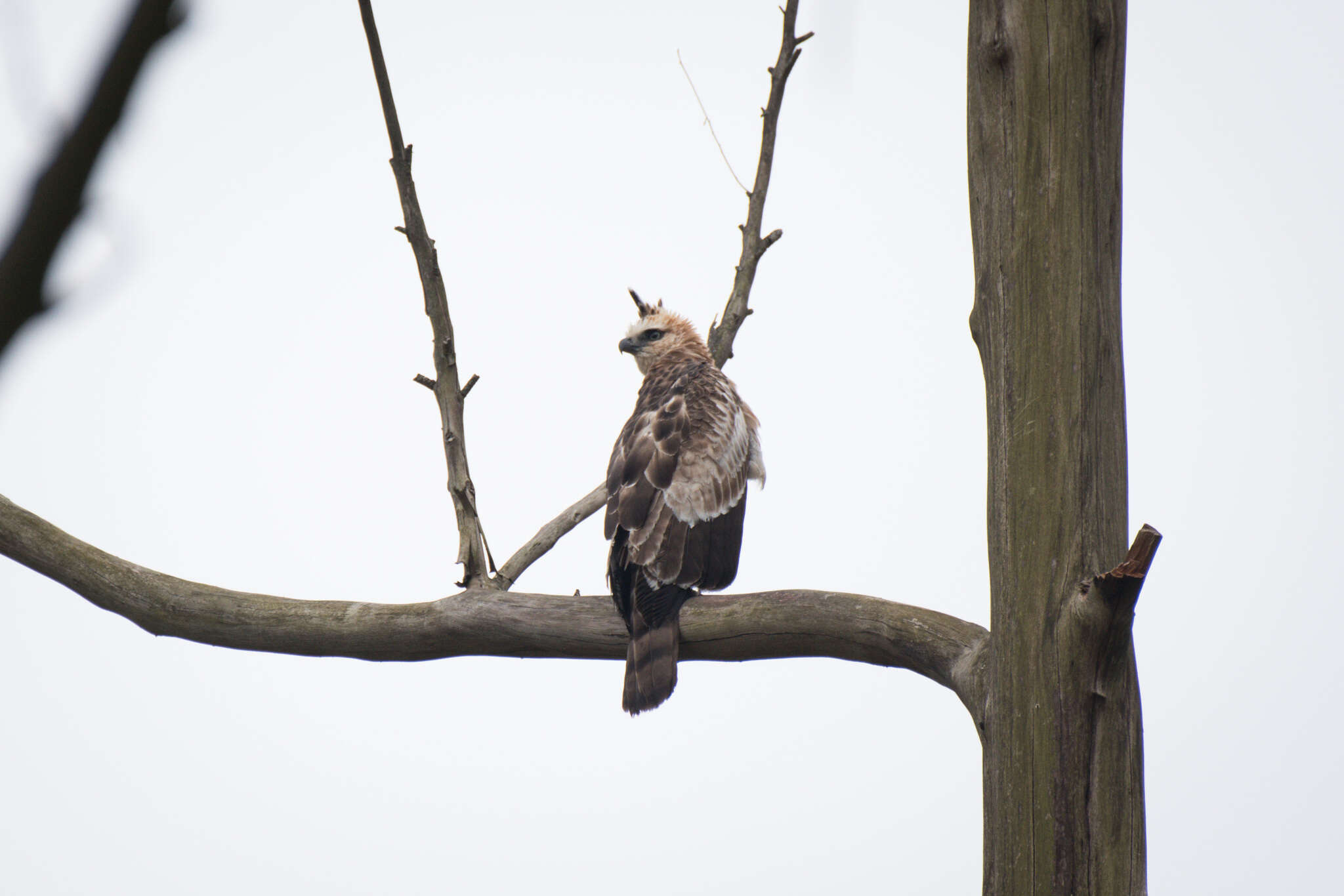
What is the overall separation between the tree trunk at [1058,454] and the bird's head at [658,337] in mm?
3837

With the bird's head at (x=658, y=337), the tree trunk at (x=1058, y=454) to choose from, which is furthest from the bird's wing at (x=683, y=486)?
the tree trunk at (x=1058, y=454)

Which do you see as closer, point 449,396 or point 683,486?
point 449,396

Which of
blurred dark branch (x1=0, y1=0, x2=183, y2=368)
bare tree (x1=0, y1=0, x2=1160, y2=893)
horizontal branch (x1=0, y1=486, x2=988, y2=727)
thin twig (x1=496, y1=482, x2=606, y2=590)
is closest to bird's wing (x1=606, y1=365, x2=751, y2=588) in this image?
thin twig (x1=496, y1=482, x2=606, y2=590)

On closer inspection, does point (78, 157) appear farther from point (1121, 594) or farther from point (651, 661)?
point (651, 661)

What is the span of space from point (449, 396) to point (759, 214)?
202cm

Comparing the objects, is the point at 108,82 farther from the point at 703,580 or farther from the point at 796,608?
the point at 703,580

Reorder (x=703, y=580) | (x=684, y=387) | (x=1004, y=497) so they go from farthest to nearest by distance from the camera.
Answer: (x=684, y=387)
(x=703, y=580)
(x=1004, y=497)

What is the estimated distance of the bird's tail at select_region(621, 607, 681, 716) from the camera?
14.0 feet

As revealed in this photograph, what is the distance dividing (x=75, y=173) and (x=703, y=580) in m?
4.11

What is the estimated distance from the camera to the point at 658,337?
22.9 feet

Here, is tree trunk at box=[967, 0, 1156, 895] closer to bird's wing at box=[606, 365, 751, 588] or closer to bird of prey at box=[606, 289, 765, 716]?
bird of prey at box=[606, 289, 765, 716]

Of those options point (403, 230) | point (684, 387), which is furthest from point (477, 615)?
point (684, 387)

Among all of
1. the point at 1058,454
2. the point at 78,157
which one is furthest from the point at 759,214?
the point at 78,157

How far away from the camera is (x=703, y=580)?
196 inches
